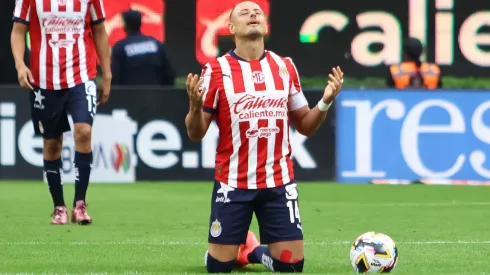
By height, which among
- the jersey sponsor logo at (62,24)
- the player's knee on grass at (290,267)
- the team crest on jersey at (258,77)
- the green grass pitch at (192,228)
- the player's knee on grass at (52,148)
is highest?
the jersey sponsor logo at (62,24)

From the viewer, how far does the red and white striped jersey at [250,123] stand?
26.5ft

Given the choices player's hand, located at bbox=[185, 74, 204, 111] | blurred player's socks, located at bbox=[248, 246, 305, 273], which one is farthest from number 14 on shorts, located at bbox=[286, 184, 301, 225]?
player's hand, located at bbox=[185, 74, 204, 111]

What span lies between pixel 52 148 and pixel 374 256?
3704 millimetres

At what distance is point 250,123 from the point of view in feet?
26.5

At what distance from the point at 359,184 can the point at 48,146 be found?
17.0 ft

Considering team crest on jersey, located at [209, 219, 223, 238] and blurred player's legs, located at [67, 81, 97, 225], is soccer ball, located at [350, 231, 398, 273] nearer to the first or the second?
team crest on jersey, located at [209, 219, 223, 238]

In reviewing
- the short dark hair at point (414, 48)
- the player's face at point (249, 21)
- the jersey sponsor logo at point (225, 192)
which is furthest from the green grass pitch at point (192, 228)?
the short dark hair at point (414, 48)

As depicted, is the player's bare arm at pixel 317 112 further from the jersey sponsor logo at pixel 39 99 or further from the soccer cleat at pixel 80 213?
the jersey sponsor logo at pixel 39 99

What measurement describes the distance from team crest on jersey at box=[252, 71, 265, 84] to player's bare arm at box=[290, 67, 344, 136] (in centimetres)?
31

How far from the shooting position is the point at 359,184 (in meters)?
15.1

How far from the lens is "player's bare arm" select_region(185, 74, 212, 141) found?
750 centimetres

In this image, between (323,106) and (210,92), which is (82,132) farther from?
(323,106)

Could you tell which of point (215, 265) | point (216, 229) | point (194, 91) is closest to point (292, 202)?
point (216, 229)

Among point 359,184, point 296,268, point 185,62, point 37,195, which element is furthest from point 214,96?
point 185,62
